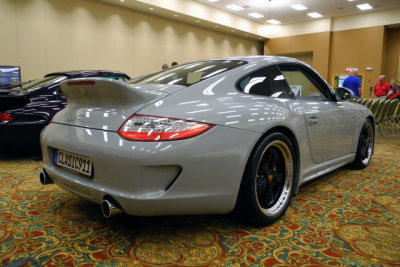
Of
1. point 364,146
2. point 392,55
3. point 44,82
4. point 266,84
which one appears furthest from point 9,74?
point 392,55

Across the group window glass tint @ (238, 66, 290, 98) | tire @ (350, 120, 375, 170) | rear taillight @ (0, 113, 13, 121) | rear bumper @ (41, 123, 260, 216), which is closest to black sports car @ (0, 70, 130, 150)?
rear taillight @ (0, 113, 13, 121)

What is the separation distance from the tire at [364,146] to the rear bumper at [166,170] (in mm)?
1986

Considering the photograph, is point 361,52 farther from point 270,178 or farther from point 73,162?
point 73,162

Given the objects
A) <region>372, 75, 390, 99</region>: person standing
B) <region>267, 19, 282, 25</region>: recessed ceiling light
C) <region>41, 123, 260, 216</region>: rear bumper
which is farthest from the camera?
<region>267, 19, 282, 25</region>: recessed ceiling light

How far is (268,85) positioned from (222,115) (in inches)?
23.3

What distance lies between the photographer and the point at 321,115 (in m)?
2.26

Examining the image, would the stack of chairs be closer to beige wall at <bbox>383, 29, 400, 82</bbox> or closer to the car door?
the car door

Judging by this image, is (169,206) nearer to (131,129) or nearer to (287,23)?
(131,129)

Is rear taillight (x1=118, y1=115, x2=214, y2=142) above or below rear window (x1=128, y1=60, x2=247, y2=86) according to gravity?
below

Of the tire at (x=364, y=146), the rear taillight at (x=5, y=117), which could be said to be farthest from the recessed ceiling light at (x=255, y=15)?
the rear taillight at (x=5, y=117)

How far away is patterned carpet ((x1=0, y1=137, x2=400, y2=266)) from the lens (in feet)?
4.73

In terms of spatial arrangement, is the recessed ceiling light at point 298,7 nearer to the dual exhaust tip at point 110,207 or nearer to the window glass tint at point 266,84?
the window glass tint at point 266,84

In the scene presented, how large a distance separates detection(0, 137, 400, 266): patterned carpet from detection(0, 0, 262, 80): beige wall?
696cm

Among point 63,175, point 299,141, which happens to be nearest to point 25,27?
point 63,175
